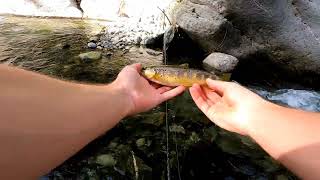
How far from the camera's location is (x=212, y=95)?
12.7ft

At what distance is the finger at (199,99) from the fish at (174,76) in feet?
0.65

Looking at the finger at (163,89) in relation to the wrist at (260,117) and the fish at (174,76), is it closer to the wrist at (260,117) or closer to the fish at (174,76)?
the fish at (174,76)

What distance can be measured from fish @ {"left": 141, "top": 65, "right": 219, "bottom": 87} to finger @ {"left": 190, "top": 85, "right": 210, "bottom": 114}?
20cm

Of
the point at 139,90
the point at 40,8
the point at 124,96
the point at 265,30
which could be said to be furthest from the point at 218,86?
the point at 40,8

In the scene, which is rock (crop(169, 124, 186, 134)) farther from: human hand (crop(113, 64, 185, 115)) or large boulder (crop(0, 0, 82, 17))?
large boulder (crop(0, 0, 82, 17))

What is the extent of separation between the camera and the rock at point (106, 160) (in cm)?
483

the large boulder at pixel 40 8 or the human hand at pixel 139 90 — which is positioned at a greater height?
the human hand at pixel 139 90

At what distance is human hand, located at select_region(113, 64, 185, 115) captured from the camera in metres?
3.55

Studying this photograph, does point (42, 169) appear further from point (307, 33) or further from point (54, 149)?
point (307, 33)

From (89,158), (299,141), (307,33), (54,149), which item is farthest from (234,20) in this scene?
(54,149)

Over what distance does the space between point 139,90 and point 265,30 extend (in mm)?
5667

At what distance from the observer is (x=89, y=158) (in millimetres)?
4930

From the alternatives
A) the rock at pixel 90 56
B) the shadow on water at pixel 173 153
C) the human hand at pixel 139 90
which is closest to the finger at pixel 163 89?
the human hand at pixel 139 90

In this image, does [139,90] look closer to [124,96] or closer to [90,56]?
[124,96]
